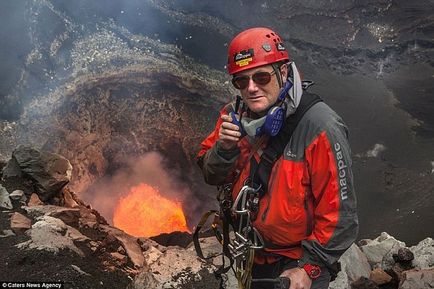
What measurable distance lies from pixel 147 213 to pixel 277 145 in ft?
28.5

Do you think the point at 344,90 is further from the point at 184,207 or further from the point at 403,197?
the point at 184,207

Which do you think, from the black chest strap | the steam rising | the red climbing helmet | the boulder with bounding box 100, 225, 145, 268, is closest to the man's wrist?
the black chest strap

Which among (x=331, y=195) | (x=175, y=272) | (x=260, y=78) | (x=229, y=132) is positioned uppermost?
(x=260, y=78)

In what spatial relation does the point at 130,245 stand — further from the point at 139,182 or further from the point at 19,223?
the point at 139,182

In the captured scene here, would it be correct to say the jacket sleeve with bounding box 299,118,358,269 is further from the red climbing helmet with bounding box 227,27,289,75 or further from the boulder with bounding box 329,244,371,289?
the boulder with bounding box 329,244,371,289

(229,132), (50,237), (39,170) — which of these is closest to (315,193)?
(229,132)

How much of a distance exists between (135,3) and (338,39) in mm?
5917

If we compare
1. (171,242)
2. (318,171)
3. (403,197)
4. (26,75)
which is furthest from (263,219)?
(26,75)

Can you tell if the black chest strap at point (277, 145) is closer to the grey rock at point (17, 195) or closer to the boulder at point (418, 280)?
the boulder at point (418, 280)

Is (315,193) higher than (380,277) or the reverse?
higher

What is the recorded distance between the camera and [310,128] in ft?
8.41

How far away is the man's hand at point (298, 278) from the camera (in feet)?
8.43

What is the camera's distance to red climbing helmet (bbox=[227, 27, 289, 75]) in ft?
9.08

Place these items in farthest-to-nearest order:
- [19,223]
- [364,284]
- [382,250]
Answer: [382,250] → [364,284] → [19,223]
